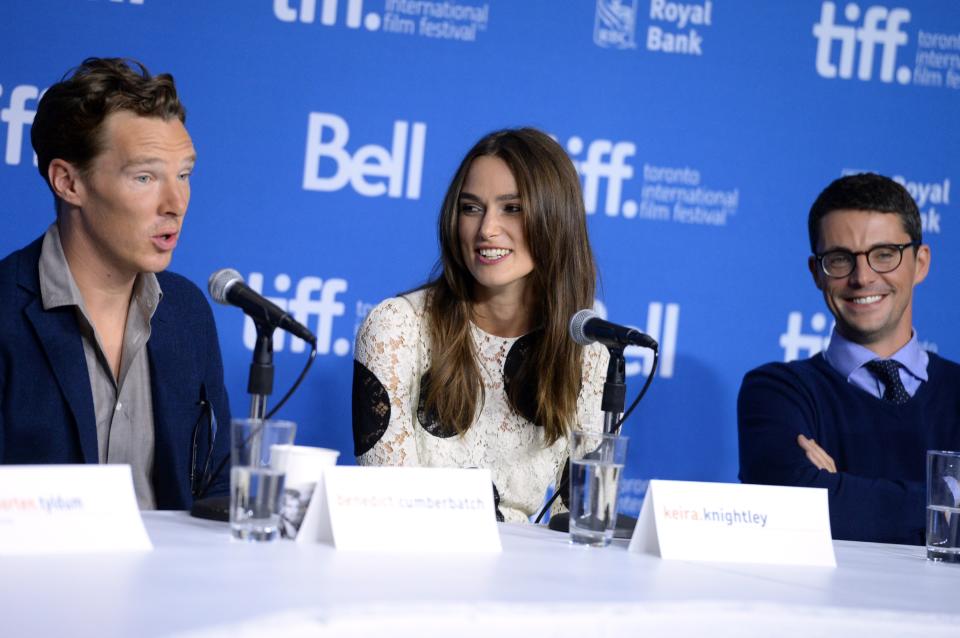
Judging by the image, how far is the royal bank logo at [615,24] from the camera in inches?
147

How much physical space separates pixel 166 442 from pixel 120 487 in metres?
0.83

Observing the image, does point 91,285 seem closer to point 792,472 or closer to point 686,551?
point 686,551

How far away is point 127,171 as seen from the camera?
2248mm

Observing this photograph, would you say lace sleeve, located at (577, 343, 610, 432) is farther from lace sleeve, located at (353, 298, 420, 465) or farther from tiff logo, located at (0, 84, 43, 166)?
tiff logo, located at (0, 84, 43, 166)

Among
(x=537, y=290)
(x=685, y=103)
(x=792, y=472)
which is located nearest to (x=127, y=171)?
(x=537, y=290)

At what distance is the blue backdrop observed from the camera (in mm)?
3428

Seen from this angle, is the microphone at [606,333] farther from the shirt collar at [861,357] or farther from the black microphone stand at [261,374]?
the shirt collar at [861,357]

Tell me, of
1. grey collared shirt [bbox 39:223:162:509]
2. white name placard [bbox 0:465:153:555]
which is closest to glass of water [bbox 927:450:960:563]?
white name placard [bbox 0:465:153:555]

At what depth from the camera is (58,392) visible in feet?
6.79

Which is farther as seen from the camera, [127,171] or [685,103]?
[685,103]

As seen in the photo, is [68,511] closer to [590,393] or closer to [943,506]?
[943,506]

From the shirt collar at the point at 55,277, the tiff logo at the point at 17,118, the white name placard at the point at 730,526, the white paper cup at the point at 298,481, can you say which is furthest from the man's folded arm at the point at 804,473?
the tiff logo at the point at 17,118

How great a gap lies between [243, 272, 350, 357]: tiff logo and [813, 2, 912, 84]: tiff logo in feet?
6.23

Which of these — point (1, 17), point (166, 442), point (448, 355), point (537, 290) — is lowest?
point (166, 442)
